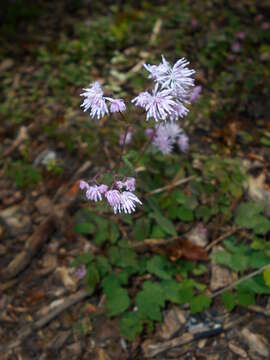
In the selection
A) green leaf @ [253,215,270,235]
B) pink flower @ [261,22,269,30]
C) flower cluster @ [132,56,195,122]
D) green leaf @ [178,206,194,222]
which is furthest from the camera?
pink flower @ [261,22,269,30]

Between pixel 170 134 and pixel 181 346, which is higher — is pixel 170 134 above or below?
above

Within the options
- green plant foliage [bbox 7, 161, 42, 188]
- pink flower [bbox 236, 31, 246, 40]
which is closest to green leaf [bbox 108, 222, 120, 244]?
green plant foliage [bbox 7, 161, 42, 188]

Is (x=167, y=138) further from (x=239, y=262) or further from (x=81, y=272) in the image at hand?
(x=81, y=272)

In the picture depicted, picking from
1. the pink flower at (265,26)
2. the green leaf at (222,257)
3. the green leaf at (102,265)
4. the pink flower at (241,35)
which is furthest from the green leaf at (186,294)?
the pink flower at (265,26)

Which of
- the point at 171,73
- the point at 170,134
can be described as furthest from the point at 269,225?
the point at 171,73

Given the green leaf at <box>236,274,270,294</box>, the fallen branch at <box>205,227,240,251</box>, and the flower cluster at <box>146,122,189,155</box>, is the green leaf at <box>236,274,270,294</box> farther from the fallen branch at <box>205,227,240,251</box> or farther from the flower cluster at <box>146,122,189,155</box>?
the flower cluster at <box>146,122,189,155</box>

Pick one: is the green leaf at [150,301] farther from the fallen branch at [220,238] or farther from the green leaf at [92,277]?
the fallen branch at [220,238]

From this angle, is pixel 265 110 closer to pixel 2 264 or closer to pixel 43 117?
pixel 43 117
